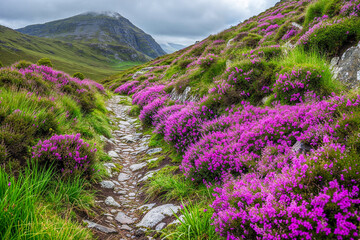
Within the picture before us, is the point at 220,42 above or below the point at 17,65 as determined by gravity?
above

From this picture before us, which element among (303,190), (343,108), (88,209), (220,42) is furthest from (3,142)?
(220,42)

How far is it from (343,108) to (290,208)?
8.52 feet

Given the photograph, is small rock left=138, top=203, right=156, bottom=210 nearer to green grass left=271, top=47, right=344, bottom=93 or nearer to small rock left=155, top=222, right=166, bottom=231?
small rock left=155, top=222, right=166, bottom=231

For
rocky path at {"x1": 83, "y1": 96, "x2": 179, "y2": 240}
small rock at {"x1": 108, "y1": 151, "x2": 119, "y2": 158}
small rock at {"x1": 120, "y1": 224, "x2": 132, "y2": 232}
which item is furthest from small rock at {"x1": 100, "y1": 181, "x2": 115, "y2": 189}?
small rock at {"x1": 108, "y1": 151, "x2": 119, "y2": 158}

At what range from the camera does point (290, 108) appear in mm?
5066

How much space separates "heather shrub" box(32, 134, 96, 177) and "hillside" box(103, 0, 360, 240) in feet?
5.99

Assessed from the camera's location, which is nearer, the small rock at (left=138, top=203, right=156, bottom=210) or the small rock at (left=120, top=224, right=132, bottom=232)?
the small rock at (left=120, top=224, right=132, bottom=232)

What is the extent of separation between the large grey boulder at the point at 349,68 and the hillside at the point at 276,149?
0.03 m

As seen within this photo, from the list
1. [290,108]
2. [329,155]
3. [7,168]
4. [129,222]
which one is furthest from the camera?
[290,108]

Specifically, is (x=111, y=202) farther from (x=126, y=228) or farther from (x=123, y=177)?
(x=123, y=177)

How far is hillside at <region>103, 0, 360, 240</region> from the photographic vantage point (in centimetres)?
242

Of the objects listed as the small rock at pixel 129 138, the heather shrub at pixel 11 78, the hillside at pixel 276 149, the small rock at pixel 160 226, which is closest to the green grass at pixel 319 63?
the hillside at pixel 276 149

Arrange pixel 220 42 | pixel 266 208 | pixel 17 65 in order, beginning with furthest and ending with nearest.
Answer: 1. pixel 220 42
2. pixel 17 65
3. pixel 266 208

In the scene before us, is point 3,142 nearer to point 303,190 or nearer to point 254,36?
point 303,190
